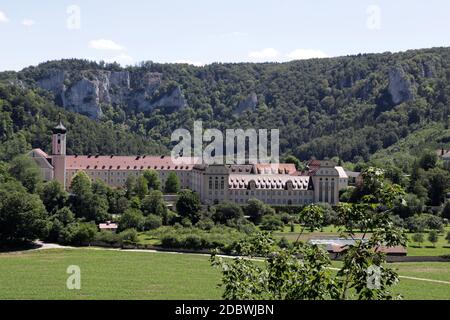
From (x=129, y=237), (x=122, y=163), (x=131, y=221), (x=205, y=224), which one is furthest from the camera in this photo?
(x=122, y=163)

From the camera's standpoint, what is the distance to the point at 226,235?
213 feet

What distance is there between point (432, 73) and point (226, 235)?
13443cm

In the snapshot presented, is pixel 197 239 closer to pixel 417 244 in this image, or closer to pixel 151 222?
pixel 151 222

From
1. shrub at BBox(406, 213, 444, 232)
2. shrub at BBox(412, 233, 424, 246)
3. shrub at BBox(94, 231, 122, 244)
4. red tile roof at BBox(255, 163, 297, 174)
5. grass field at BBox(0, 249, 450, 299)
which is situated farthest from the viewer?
red tile roof at BBox(255, 163, 297, 174)

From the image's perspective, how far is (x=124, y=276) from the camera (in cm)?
4806

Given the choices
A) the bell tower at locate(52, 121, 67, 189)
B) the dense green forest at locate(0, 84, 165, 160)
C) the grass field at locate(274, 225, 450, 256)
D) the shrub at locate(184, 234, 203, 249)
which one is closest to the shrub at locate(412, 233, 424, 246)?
the grass field at locate(274, 225, 450, 256)

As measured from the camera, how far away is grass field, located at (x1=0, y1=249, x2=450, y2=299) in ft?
136

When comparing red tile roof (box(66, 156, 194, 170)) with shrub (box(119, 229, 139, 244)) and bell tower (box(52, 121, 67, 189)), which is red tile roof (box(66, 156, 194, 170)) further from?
shrub (box(119, 229, 139, 244))

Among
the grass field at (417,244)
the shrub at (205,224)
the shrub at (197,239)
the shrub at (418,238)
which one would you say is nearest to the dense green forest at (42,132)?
the shrub at (205,224)

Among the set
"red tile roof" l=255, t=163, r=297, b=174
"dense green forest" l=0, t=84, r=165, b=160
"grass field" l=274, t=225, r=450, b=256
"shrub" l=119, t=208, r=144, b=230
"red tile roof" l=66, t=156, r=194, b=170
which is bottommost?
"grass field" l=274, t=225, r=450, b=256

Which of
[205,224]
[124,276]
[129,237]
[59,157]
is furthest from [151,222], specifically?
[59,157]

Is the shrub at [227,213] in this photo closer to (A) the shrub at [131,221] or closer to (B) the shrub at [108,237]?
(A) the shrub at [131,221]

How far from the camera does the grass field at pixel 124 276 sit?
136 ft
